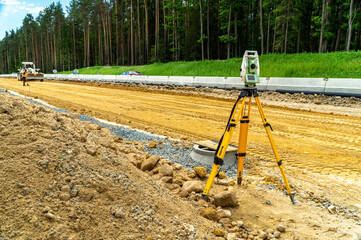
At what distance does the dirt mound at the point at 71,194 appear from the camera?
2.22 meters

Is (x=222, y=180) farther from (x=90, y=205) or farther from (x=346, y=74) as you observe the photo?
(x=346, y=74)

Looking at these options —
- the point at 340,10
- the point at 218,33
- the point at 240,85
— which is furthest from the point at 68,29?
the point at 240,85

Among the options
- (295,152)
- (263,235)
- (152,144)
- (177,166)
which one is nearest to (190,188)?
(177,166)

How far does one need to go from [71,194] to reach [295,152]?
5.22 metres

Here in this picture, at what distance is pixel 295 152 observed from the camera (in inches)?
238

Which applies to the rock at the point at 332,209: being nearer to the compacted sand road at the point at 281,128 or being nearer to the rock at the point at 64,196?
the compacted sand road at the point at 281,128

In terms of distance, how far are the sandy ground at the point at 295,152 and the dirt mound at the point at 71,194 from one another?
1.24m

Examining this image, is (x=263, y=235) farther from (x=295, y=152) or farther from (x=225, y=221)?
(x=295, y=152)

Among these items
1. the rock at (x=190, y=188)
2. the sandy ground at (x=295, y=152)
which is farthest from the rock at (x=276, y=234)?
the rock at (x=190, y=188)

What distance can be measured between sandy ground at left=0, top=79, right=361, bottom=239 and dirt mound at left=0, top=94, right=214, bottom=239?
124cm

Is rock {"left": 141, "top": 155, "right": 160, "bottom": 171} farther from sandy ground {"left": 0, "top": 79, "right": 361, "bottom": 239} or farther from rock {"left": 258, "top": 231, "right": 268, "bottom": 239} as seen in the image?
rock {"left": 258, "top": 231, "right": 268, "bottom": 239}

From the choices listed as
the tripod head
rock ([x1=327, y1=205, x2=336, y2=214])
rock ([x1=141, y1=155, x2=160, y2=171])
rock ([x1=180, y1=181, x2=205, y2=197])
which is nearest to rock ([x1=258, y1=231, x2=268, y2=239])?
rock ([x1=180, y1=181, x2=205, y2=197])

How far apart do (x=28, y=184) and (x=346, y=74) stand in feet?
58.8

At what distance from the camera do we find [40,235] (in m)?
2.07
